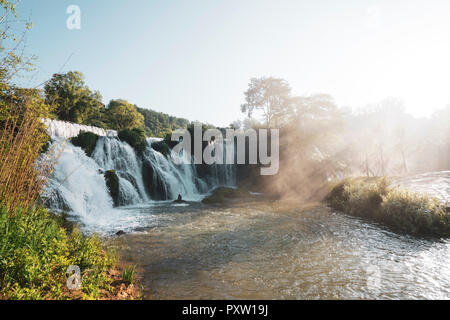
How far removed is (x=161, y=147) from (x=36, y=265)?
1963 centimetres

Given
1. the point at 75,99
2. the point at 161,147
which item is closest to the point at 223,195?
the point at 161,147

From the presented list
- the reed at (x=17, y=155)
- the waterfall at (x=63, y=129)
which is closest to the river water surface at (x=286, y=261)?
the reed at (x=17, y=155)

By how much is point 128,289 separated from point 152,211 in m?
8.65

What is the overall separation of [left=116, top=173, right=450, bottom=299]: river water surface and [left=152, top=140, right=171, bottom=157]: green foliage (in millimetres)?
13469

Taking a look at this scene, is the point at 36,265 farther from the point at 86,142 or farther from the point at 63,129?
the point at 63,129

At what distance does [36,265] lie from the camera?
321cm

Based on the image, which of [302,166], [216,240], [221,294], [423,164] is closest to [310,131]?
[302,166]

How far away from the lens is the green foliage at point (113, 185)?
13344mm

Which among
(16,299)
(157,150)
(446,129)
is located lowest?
(16,299)

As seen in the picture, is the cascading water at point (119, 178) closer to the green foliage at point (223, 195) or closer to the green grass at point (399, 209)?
the green foliage at point (223, 195)

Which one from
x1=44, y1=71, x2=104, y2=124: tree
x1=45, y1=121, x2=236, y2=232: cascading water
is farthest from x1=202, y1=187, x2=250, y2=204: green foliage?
x1=44, y1=71, x2=104, y2=124: tree

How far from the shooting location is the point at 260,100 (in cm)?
2569

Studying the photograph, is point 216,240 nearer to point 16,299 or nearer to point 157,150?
point 16,299

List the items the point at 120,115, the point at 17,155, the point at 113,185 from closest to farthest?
1. the point at 17,155
2. the point at 113,185
3. the point at 120,115
